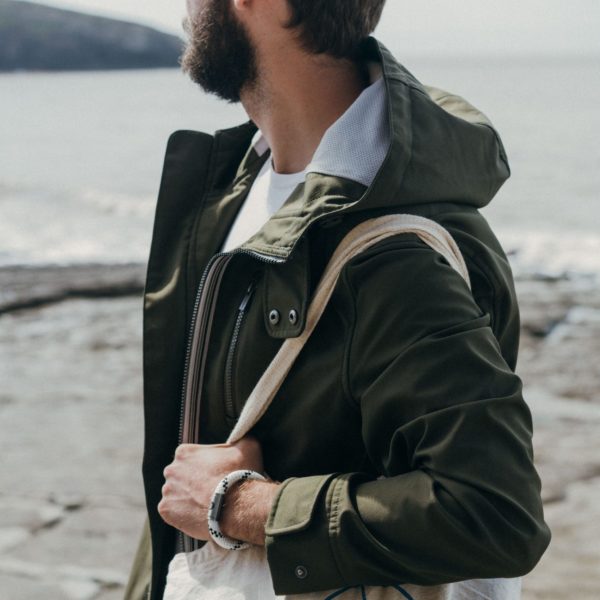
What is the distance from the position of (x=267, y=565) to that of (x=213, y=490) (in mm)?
142

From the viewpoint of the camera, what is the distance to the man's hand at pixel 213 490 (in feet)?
4.66

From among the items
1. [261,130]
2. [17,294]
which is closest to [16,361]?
[17,294]

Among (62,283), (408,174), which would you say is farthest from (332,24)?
(62,283)

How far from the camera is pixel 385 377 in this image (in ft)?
4.29

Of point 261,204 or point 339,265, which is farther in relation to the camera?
point 261,204

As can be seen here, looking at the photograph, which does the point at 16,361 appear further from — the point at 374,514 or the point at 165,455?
the point at 374,514

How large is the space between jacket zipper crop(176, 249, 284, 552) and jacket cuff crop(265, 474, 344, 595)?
1.11 ft

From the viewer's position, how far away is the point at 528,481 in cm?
127

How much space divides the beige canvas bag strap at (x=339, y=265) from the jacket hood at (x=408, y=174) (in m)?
0.04

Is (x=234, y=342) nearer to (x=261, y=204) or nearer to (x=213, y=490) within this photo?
(x=213, y=490)

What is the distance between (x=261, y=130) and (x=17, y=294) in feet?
19.7

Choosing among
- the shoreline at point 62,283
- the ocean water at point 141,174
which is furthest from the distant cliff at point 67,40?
the shoreline at point 62,283

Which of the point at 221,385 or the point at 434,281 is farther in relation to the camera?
the point at 221,385

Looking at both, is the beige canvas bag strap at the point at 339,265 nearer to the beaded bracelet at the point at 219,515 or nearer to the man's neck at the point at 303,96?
the beaded bracelet at the point at 219,515
